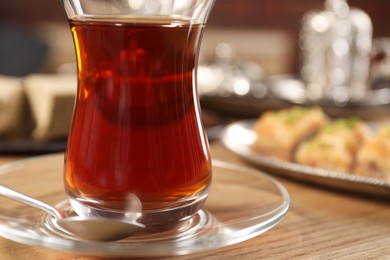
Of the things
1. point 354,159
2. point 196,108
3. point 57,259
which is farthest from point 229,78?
point 57,259

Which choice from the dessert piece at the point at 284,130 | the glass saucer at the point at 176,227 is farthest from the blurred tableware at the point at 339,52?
the glass saucer at the point at 176,227

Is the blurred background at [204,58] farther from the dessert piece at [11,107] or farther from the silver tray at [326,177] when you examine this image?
the silver tray at [326,177]

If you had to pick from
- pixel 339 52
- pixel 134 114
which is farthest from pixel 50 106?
pixel 339 52

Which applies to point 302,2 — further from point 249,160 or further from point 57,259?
point 57,259

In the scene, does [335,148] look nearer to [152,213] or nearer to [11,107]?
[152,213]

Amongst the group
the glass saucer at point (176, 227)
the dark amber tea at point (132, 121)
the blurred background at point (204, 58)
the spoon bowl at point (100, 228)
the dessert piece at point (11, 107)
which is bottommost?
the blurred background at point (204, 58)

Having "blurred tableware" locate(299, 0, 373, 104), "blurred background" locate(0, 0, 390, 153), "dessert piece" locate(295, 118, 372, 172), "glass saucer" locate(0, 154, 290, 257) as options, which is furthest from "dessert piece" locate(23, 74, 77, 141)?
"blurred tableware" locate(299, 0, 373, 104)
